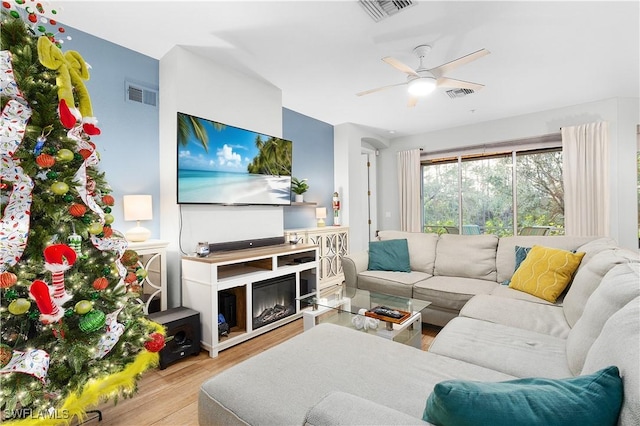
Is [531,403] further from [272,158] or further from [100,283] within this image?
[272,158]

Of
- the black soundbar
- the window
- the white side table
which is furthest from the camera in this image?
the window

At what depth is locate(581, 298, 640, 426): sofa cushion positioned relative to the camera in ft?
2.10

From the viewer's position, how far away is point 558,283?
7.47 feet

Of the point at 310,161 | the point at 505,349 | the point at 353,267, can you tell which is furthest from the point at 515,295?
the point at 310,161

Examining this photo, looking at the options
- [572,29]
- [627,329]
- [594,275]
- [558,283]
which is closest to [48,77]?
[627,329]

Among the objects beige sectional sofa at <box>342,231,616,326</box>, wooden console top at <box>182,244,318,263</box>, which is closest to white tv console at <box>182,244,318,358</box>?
wooden console top at <box>182,244,318,263</box>

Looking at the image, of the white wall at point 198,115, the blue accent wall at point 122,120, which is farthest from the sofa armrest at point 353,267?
the blue accent wall at point 122,120

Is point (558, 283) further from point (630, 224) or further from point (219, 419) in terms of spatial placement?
point (630, 224)

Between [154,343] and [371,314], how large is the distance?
136 cm

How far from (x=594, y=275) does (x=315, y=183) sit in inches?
143

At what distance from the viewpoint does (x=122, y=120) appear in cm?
266

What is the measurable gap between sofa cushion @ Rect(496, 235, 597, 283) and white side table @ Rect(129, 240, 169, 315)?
10.1 ft

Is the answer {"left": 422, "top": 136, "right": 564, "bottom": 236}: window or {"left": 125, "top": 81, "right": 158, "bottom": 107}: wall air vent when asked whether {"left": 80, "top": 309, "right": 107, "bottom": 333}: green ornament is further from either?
{"left": 422, "top": 136, "right": 564, "bottom": 236}: window

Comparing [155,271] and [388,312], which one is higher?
[155,271]
